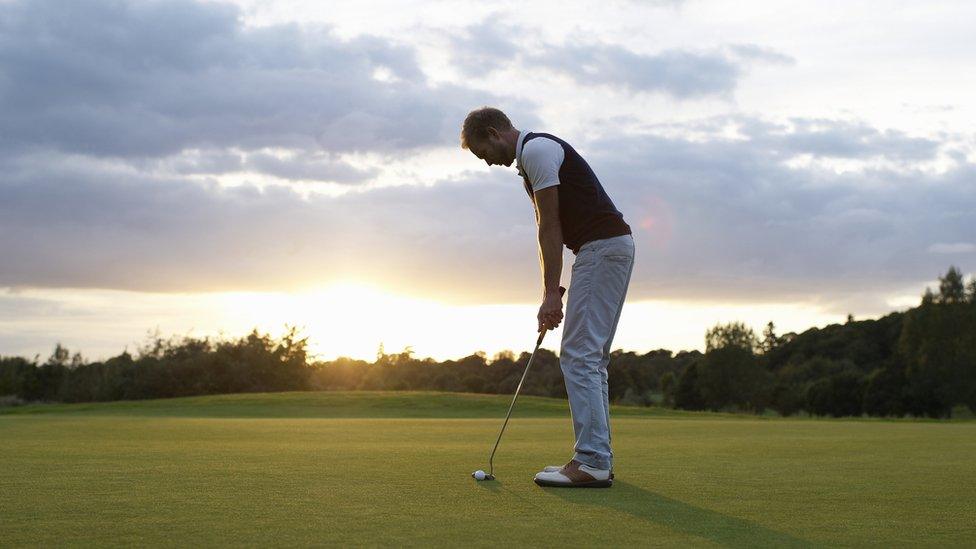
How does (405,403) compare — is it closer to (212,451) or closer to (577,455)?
(212,451)

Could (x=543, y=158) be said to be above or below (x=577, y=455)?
above

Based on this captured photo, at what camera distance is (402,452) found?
278 inches

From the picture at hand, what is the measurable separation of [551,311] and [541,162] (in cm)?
81

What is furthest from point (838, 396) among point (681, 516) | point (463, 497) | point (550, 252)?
point (681, 516)

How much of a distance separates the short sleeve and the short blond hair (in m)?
0.20

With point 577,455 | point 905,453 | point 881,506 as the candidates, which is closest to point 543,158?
point 577,455

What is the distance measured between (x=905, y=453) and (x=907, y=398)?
165 feet

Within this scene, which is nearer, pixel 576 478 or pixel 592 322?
pixel 576 478

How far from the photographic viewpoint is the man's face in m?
A: 5.13

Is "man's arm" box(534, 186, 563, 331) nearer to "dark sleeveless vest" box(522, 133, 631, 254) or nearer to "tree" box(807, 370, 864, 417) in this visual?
"dark sleeveless vest" box(522, 133, 631, 254)

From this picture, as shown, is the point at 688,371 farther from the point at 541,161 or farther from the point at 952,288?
the point at 541,161

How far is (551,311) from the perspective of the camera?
5121 millimetres

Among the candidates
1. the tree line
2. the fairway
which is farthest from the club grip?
the tree line

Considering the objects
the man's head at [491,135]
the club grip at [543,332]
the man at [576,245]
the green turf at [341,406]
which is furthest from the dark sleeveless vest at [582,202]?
the green turf at [341,406]
